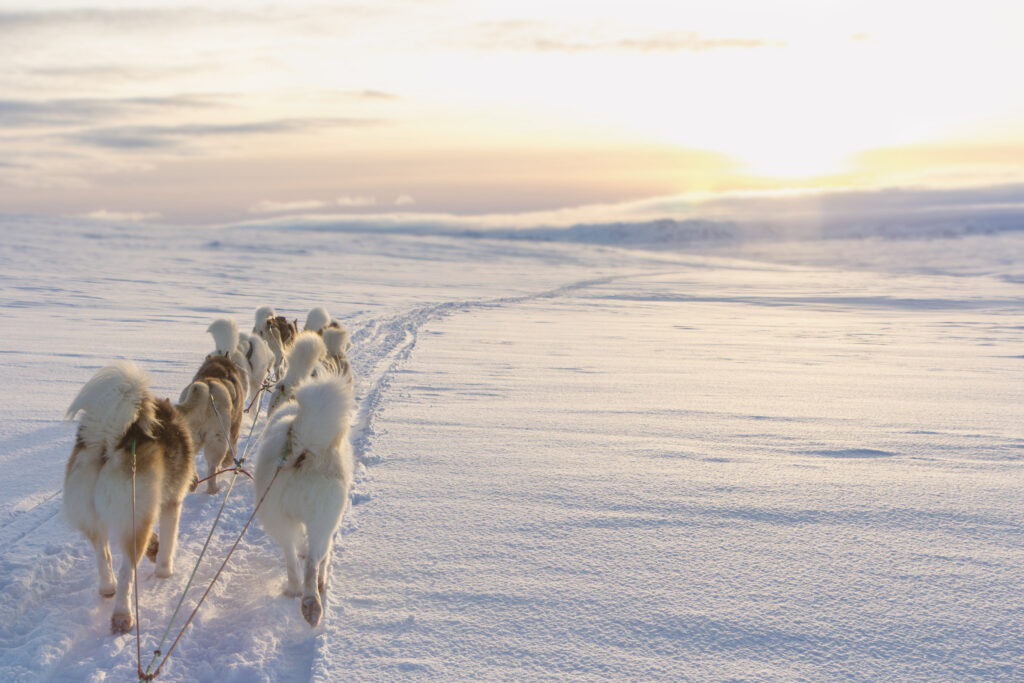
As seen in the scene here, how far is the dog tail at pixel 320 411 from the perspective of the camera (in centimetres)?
271

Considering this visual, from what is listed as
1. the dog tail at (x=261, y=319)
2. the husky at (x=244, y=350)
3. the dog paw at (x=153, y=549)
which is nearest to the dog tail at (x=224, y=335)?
the husky at (x=244, y=350)

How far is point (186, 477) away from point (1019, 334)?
13804 mm

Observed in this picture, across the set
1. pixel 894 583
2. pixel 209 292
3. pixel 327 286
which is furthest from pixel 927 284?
pixel 894 583

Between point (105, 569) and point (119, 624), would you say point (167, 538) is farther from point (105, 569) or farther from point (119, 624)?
point (119, 624)

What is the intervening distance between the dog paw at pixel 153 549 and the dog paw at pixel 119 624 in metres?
0.49

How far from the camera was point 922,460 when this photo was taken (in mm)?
4762

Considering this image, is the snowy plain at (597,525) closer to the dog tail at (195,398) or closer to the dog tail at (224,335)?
the dog tail at (195,398)

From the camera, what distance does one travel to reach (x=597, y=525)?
3650mm

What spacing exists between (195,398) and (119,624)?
1.81m

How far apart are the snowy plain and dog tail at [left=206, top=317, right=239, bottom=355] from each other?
89 centimetres

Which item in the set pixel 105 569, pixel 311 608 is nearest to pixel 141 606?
pixel 105 569

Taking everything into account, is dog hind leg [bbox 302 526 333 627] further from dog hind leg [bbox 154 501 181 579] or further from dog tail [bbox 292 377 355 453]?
dog hind leg [bbox 154 501 181 579]

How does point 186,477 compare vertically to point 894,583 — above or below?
above

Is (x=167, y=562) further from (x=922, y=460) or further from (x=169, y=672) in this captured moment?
(x=922, y=460)
